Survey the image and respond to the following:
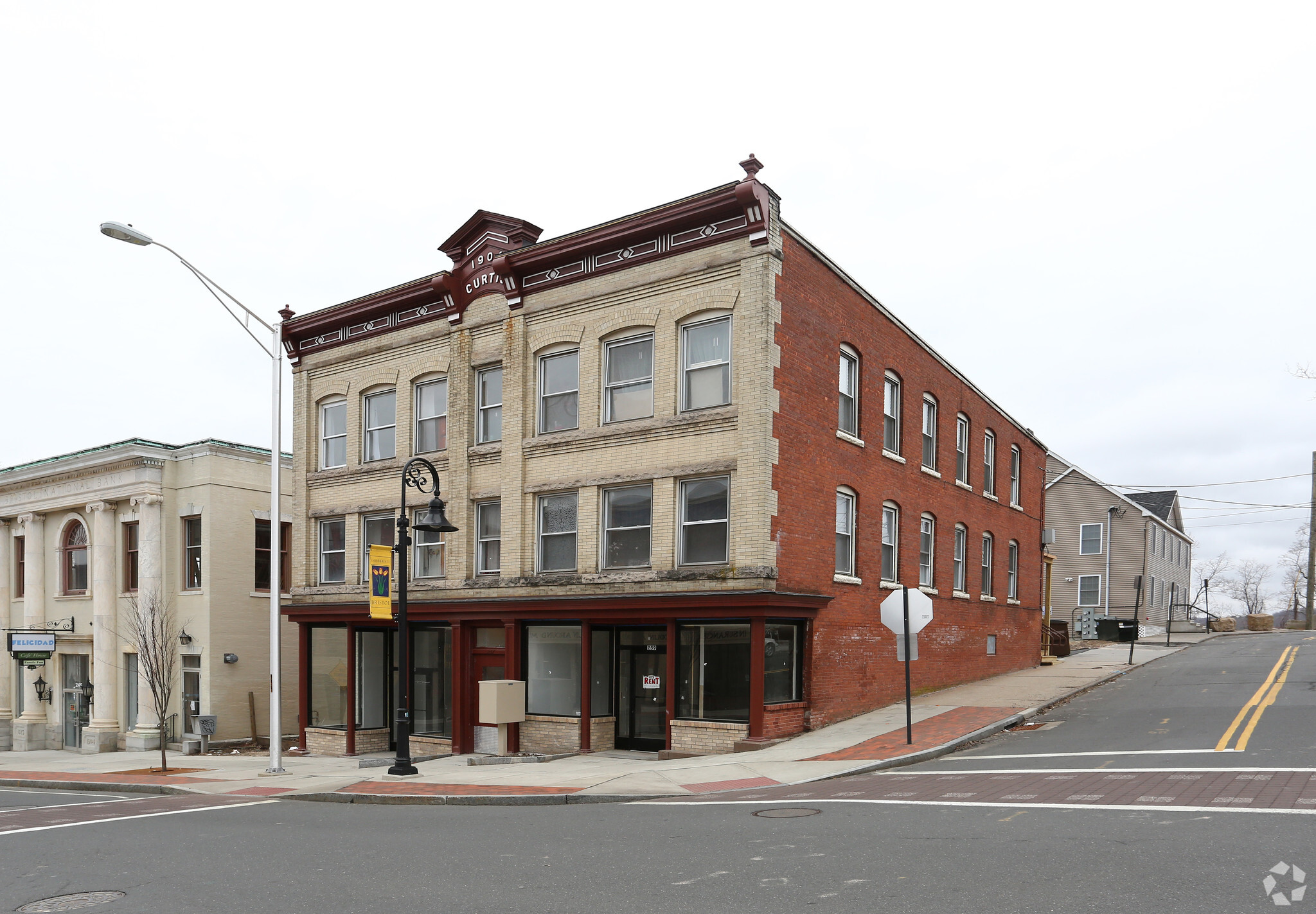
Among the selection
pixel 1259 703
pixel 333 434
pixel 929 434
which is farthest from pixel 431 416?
pixel 1259 703

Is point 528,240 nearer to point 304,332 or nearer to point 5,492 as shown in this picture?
point 304,332

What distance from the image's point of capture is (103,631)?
106ft

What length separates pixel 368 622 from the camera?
26.1m

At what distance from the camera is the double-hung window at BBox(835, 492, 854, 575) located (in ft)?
71.9

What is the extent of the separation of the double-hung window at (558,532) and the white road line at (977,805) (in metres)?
8.51

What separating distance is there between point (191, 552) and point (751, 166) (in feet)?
70.6

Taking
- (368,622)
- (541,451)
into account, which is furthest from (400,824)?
(368,622)

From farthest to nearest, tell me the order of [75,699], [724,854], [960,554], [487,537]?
[75,699] < [960,554] < [487,537] < [724,854]

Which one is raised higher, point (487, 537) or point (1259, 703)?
point (487, 537)

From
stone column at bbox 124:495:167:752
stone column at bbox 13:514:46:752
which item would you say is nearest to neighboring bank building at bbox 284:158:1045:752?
stone column at bbox 124:495:167:752

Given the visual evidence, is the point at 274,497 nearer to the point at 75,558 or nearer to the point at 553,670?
the point at 553,670

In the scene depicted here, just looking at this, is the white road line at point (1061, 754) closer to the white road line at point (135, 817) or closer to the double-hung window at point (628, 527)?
the double-hung window at point (628, 527)

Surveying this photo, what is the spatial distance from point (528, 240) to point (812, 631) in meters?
10.8

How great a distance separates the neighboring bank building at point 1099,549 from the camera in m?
49.5
